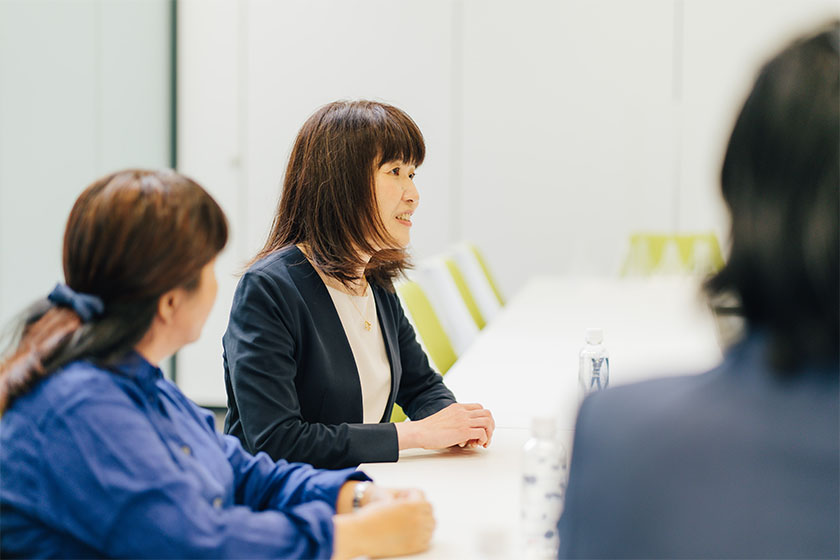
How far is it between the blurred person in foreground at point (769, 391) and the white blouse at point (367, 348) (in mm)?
1132

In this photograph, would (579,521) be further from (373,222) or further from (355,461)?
(373,222)

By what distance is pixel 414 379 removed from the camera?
79.2 inches

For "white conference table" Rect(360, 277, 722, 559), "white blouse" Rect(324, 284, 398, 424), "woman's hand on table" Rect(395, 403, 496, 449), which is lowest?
"white conference table" Rect(360, 277, 722, 559)

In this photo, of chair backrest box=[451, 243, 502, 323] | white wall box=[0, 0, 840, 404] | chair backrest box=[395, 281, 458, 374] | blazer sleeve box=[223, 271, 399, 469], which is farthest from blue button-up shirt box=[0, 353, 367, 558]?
white wall box=[0, 0, 840, 404]

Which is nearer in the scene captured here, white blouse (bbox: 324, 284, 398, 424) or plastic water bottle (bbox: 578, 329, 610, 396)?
white blouse (bbox: 324, 284, 398, 424)

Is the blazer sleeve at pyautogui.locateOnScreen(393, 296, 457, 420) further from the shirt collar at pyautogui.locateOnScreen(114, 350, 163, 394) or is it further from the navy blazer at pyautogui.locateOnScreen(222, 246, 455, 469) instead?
the shirt collar at pyautogui.locateOnScreen(114, 350, 163, 394)

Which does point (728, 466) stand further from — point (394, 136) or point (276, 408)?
point (394, 136)

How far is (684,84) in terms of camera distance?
4.99 meters

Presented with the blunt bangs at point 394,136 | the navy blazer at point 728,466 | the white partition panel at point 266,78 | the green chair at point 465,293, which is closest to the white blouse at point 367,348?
the blunt bangs at point 394,136

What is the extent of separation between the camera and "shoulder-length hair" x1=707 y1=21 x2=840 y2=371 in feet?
2.30

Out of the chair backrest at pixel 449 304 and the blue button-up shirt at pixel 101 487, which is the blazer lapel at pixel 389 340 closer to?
the blue button-up shirt at pixel 101 487

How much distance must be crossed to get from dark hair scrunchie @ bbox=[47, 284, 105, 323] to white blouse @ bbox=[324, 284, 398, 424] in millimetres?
729

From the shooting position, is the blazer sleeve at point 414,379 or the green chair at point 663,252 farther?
the green chair at point 663,252

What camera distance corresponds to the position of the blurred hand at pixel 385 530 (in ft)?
3.84
